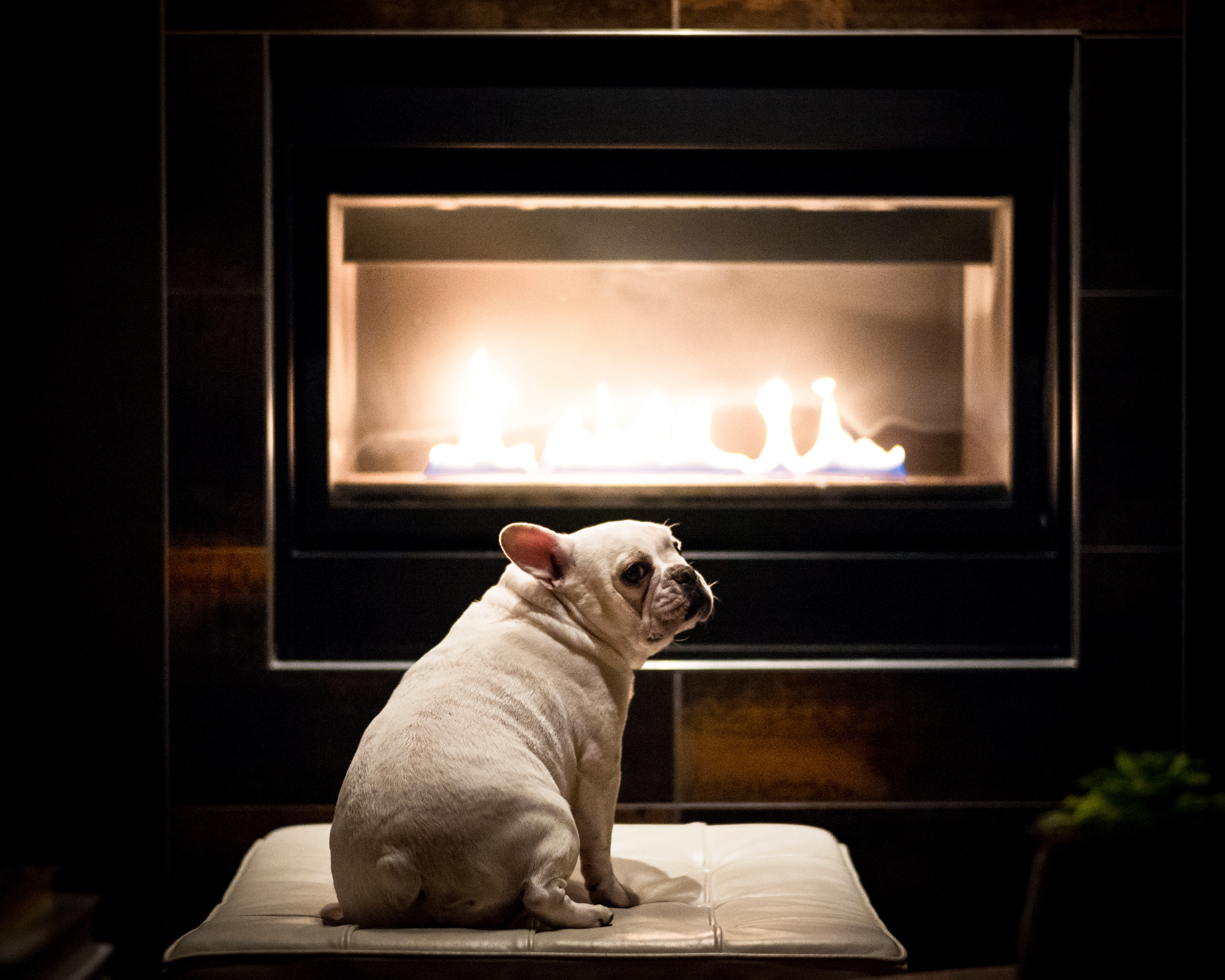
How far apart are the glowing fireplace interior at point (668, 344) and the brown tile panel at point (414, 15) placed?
0.37 metres

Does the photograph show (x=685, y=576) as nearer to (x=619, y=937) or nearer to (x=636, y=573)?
(x=636, y=573)

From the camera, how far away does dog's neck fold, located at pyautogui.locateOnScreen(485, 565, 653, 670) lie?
1.79m

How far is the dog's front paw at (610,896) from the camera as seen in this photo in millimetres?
1742

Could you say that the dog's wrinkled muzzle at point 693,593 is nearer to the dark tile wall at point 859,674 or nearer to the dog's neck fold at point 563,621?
the dog's neck fold at point 563,621

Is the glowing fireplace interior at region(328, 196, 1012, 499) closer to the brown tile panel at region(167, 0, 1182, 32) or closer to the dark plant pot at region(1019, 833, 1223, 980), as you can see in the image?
the brown tile panel at region(167, 0, 1182, 32)

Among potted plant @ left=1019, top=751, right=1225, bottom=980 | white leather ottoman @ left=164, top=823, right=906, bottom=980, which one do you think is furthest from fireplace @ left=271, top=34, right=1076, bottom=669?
potted plant @ left=1019, top=751, right=1225, bottom=980

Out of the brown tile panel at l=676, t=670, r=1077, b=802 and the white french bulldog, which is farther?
the brown tile panel at l=676, t=670, r=1077, b=802

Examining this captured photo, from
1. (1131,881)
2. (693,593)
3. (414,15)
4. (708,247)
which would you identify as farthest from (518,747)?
(414,15)

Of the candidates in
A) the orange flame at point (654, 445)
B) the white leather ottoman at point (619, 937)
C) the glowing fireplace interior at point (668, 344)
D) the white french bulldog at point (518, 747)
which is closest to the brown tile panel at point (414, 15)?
the glowing fireplace interior at point (668, 344)

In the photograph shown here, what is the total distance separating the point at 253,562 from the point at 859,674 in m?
1.37

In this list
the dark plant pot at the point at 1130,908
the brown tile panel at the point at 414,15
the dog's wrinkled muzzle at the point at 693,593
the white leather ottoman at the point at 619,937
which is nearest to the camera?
the dark plant pot at the point at 1130,908

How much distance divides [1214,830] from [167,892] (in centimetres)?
220

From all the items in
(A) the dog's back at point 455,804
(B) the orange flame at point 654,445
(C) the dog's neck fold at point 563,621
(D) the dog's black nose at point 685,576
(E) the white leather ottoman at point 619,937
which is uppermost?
(B) the orange flame at point 654,445

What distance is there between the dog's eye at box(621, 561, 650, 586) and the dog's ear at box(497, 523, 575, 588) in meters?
0.09
